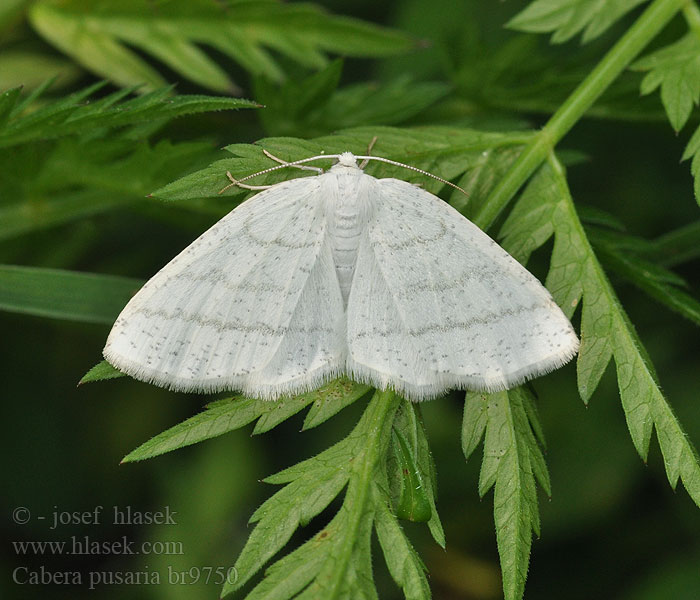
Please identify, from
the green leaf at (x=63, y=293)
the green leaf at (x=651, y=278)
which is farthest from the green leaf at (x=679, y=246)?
the green leaf at (x=63, y=293)

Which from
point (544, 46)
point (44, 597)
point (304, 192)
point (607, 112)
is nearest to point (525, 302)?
point (304, 192)

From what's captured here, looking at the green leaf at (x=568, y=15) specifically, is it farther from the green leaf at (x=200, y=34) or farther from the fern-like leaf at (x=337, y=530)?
the fern-like leaf at (x=337, y=530)

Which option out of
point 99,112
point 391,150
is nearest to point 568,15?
point 391,150

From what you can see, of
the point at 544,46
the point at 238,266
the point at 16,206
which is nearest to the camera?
the point at 238,266

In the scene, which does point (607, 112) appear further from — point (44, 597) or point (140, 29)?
point (44, 597)

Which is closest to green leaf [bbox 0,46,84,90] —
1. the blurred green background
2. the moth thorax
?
the blurred green background

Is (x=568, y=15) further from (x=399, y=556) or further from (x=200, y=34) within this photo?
(x=399, y=556)

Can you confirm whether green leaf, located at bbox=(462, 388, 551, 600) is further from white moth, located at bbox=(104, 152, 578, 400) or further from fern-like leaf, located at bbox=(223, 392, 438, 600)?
fern-like leaf, located at bbox=(223, 392, 438, 600)
